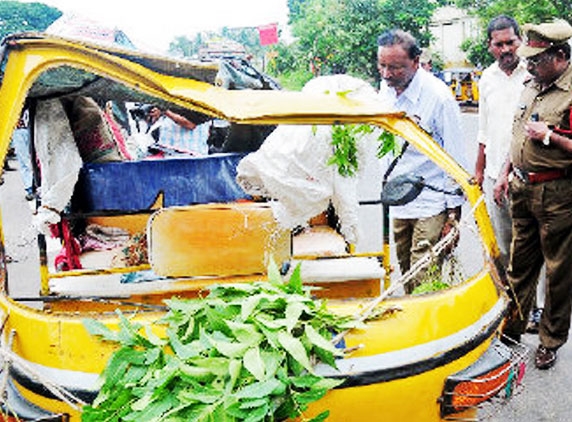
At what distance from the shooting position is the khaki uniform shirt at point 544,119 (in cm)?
418

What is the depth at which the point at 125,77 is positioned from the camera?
9.37ft

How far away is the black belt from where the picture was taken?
4293 millimetres

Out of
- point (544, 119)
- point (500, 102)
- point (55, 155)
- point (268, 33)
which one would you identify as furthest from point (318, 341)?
point (268, 33)

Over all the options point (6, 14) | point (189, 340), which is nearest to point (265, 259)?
point (189, 340)

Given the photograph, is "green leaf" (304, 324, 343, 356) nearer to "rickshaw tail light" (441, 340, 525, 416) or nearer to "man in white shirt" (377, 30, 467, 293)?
"rickshaw tail light" (441, 340, 525, 416)

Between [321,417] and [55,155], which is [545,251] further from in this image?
[55,155]

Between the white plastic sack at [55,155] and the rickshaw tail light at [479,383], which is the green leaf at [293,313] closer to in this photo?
the rickshaw tail light at [479,383]

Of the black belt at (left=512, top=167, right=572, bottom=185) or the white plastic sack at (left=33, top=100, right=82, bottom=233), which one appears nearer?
the white plastic sack at (left=33, top=100, right=82, bottom=233)

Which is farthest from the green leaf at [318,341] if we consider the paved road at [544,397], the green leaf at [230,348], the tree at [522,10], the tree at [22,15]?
Result: the tree at [22,15]

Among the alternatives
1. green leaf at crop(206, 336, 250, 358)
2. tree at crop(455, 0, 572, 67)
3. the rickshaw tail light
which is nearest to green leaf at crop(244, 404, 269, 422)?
green leaf at crop(206, 336, 250, 358)

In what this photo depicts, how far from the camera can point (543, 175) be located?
Answer: 434cm

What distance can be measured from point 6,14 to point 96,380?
8759 cm

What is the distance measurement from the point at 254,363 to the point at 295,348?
15 centimetres

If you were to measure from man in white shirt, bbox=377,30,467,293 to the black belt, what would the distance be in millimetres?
383
